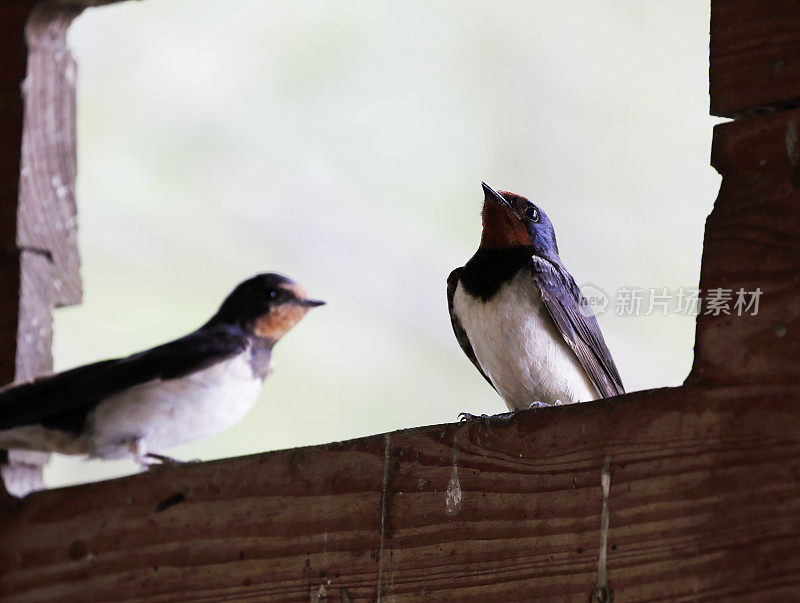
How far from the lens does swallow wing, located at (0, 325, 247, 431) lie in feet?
8.90

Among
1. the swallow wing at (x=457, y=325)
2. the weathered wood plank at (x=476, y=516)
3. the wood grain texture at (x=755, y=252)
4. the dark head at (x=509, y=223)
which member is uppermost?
the dark head at (x=509, y=223)

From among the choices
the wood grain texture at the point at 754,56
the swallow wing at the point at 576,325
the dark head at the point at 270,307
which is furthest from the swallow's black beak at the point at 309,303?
the wood grain texture at the point at 754,56

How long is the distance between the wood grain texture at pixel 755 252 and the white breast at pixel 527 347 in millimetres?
945

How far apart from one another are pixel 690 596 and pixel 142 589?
3.64 feet

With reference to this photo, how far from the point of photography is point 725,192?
5.84 feet

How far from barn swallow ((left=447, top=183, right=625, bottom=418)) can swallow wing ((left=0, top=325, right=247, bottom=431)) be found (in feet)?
2.00

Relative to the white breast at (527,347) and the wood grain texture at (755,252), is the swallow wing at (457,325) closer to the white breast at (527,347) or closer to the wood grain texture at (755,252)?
the white breast at (527,347)

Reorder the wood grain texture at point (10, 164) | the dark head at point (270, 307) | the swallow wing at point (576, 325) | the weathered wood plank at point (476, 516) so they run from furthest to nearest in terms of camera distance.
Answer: the dark head at point (270, 307) → the wood grain texture at point (10, 164) → the swallow wing at point (576, 325) → the weathered wood plank at point (476, 516)

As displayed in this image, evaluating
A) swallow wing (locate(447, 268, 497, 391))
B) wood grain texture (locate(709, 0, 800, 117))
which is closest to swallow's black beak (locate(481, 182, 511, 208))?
swallow wing (locate(447, 268, 497, 391))

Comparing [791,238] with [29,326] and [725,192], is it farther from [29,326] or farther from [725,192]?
[29,326]

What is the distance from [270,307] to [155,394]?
1.35 ft

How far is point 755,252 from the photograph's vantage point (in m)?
1.72

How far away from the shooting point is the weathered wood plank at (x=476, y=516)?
5.31ft

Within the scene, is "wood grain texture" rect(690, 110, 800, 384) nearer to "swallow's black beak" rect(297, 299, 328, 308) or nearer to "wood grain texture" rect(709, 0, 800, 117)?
"wood grain texture" rect(709, 0, 800, 117)
